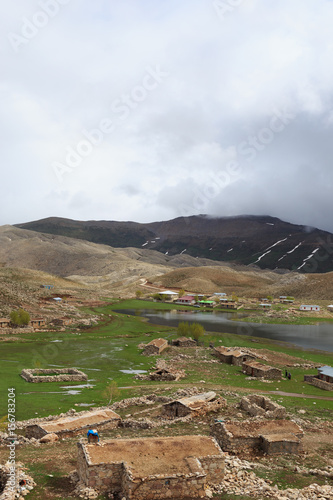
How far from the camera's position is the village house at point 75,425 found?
22.4m

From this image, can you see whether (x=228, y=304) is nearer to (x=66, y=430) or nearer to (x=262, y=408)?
(x=262, y=408)

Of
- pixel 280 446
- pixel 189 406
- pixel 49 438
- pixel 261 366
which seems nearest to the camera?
pixel 280 446

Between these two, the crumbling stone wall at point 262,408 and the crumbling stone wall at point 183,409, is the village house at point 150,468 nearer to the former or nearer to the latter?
the crumbling stone wall at point 183,409

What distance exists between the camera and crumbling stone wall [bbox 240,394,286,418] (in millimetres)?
26861

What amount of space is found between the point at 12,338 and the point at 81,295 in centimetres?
7002

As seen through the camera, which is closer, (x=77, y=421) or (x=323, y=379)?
(x=77, y=421)

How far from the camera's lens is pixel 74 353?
180 feet

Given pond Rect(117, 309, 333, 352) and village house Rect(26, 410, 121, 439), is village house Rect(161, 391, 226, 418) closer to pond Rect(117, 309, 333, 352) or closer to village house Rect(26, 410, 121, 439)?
village house Rect(26, 410, 121, 439)

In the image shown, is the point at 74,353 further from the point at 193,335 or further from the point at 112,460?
the point at 112,460

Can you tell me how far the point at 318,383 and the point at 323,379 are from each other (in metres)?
1.06

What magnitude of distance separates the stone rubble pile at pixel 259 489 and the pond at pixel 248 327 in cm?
5842

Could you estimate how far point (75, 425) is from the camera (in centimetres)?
2305

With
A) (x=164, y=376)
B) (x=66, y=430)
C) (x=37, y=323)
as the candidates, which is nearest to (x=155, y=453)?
(x=66, y=430)

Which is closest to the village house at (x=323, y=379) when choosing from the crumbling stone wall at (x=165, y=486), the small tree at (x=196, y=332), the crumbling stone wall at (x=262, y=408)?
the crumbling stone wall at (x=262, y=408)
